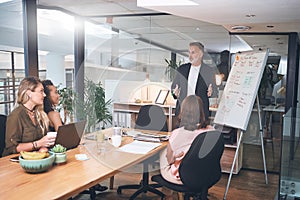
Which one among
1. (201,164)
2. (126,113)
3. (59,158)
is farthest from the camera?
(126,113)

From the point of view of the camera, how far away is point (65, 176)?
1.78 m

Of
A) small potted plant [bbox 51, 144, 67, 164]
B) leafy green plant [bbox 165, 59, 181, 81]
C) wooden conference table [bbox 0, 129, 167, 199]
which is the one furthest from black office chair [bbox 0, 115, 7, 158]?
leafy green plant [bbox 165, 59, 181, 81]

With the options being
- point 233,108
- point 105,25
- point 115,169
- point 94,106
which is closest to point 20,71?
point 94,106

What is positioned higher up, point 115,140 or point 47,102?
point 47,102

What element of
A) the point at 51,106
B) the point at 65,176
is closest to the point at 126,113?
the point at 51,106

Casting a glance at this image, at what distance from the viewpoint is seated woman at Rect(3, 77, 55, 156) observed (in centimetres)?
218

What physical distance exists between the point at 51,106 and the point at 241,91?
208 cm

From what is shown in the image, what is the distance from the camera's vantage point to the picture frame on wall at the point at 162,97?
4461mm

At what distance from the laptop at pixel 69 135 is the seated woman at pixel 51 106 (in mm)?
326

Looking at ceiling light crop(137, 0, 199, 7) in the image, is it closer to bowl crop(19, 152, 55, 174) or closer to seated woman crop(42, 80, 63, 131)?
seated woman crop(42, 80, 63, 131)

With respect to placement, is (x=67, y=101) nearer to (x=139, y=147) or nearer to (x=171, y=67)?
(x=171, y=67)

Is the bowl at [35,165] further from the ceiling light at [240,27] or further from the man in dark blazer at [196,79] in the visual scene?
the ceiling light at [240,27]

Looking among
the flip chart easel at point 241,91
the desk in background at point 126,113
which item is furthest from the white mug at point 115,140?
the desk in background at point 126,113

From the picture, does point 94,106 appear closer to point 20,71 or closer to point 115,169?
point 20,71
